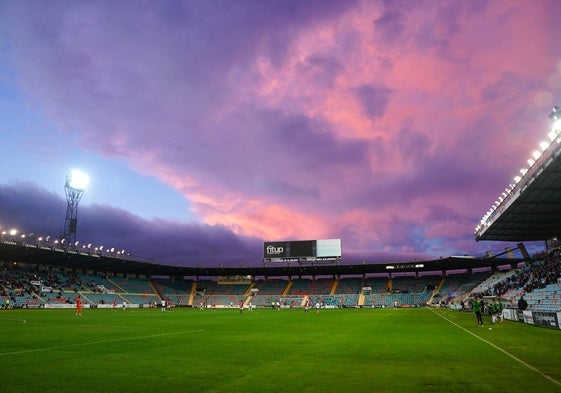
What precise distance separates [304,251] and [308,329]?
6740 centimetres

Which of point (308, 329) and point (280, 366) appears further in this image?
point (308, 329)

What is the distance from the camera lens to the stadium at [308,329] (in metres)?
9.80

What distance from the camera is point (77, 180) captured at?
84.5m

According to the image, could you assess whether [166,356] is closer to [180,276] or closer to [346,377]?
[346,377]

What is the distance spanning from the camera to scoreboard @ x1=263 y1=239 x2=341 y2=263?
303ft

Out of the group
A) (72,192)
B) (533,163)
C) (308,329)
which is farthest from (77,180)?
(533,163)

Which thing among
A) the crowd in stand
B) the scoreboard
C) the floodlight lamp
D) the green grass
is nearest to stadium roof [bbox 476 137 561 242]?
the crowd in stand

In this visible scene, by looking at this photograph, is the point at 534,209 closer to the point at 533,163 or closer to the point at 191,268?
the point at 533,163

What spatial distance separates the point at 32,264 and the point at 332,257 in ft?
207

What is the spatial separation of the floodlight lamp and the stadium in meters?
1.87

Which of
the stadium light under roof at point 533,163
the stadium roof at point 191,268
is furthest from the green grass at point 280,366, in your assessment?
the stadium roof at point 191,268

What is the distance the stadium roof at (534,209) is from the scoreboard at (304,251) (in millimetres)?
35263

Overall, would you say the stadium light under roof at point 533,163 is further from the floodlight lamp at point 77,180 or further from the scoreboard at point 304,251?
the floodlight lamp at point 77,180

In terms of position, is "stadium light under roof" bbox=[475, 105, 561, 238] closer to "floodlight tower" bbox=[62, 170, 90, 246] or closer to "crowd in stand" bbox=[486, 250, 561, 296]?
"crowd in stand" bbox=[486, 250, 561, 296]
